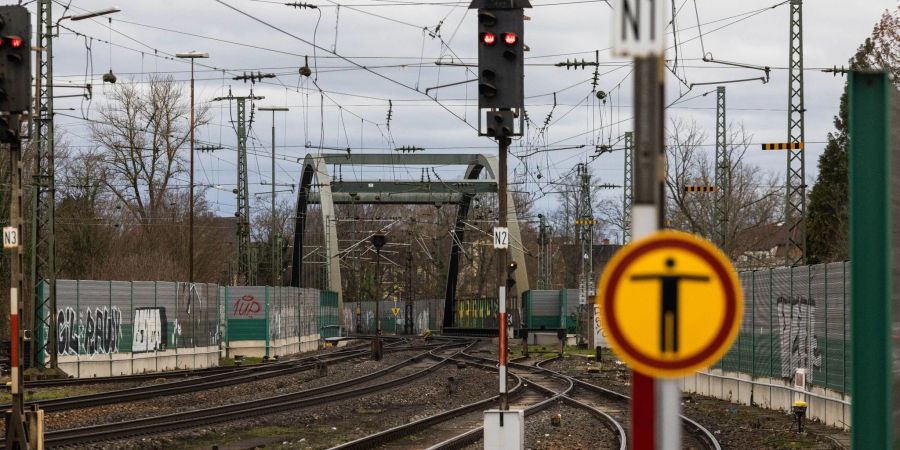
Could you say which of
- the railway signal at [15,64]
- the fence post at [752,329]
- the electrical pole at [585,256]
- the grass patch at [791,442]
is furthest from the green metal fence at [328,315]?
the railway signal at [15,64]

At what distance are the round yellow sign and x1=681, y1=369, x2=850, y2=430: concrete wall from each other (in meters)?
15.2

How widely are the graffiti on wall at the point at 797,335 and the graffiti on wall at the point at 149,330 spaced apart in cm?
2270

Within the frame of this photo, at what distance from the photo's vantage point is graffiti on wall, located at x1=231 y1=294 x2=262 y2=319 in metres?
52.5

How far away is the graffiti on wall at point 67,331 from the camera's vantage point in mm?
36281

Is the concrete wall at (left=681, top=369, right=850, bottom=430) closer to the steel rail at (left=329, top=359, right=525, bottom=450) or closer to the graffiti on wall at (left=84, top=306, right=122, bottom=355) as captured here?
the steel rail at (left=329, top=359, right=525, bottom=450)

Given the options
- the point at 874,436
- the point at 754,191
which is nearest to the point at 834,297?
the point at 874,436

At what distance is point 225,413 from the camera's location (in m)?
25.2

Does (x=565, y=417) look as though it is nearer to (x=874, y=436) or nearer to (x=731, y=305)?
(x=874, y=436)

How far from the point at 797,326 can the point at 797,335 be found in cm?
17

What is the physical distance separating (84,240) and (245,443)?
48.4 m

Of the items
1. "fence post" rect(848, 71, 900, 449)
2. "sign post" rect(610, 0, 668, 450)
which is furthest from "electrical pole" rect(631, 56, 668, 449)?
"fence post" rect(848, 71, 900, 449)

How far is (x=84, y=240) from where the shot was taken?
65875mm

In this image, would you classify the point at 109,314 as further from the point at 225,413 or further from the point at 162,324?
the point at 225,413

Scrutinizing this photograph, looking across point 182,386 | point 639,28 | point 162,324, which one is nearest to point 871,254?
point 639,28
